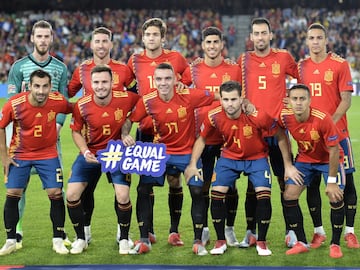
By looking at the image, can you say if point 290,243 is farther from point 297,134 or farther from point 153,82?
point 153,82

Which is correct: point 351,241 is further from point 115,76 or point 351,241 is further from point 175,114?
point 115,76

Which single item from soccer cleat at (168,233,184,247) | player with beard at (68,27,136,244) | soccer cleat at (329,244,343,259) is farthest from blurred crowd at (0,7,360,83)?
soccer cleat at (329,244,343,259)

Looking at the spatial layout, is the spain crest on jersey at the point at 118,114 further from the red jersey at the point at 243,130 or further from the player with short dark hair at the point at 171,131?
the red jersey at the point at 243,130

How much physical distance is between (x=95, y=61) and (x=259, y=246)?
232cm

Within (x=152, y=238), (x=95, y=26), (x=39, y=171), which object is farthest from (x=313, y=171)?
(x=95, y=26)

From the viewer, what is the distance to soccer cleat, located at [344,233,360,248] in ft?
23.9

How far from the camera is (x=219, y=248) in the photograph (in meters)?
7.05

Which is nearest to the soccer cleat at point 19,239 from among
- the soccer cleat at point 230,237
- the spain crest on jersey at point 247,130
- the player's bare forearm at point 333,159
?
the soccer cleat at point 230,237

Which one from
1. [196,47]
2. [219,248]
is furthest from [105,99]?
[196,47]

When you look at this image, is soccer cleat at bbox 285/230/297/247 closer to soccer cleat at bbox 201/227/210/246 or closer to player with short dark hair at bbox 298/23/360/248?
player with short dark hair at bbox 298/23/360/248

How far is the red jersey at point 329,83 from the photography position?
7.27 metres

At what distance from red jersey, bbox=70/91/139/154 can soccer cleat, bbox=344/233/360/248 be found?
2261 millimetres

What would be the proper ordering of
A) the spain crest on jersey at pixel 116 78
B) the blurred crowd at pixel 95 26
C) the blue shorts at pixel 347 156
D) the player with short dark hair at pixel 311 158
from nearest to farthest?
1. the player with short dark hair at pixel 311 158
2. the blue shorts at pixel 347 156
3. the spain crest on jersey at pixel 116 78
4. the blurred crowd at pixel 95 26

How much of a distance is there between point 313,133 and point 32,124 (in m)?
2.42
